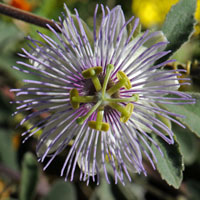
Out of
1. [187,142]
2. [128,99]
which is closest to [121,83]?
[128,99]

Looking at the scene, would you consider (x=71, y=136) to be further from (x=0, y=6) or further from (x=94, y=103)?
(x=0, y=6)

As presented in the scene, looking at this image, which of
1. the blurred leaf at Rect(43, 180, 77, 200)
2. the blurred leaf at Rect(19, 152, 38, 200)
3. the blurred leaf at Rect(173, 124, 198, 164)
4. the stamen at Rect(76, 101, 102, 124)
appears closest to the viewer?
the stamen at Rect(76, 101, 102, 124)

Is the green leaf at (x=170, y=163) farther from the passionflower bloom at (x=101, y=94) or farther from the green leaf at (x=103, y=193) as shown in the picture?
the green leaf at (x=103, y=193)

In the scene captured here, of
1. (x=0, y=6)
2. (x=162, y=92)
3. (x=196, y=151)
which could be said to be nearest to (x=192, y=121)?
(x=162, y=92)

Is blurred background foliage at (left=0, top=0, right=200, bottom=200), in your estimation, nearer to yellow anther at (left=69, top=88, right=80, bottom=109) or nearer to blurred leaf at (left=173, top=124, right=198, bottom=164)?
blurred leaf at (left=173, top=124, right=198, bottom=164)

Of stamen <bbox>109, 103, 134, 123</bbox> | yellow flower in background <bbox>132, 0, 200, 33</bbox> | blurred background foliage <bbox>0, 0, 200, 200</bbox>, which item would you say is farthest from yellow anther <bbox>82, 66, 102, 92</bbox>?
yellow flower in background <bbox>132, 0, 200, 33</bbox>

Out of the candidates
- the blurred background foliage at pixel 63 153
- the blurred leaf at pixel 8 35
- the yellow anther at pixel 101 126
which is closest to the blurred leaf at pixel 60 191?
the blurred background foliage at pixel 63 153
